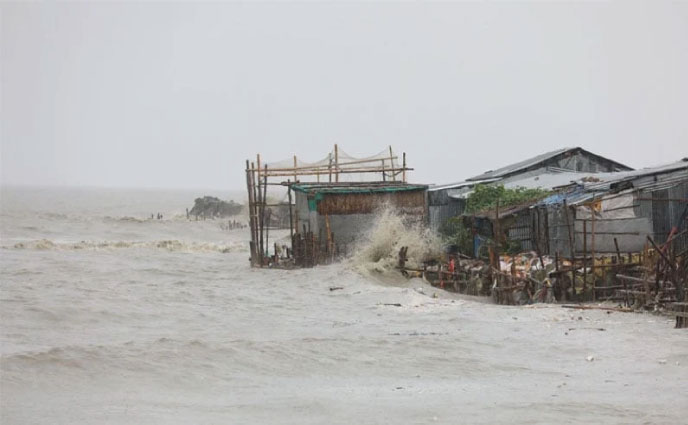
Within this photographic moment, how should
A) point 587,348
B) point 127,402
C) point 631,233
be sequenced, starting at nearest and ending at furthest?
point 127,402, point 587,348, point 631,233

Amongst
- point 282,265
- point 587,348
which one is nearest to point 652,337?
point 587,348

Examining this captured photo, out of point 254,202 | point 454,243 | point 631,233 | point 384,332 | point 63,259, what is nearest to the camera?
point 384,332

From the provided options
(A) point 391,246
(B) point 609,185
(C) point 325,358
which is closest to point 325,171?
(A) point 391,246

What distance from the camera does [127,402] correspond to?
435 inches

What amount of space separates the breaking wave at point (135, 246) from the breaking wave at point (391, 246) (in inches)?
670

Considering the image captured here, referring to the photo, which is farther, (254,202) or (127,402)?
(254,202)

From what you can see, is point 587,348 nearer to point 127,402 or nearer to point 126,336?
point 127,402

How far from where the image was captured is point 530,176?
3475 centimetres

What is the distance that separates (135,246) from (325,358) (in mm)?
33033

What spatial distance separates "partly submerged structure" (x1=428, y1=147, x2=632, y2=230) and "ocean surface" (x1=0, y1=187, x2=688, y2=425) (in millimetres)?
7901

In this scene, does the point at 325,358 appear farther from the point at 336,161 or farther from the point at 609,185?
the point at 336,161

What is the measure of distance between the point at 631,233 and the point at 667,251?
13.2 feet

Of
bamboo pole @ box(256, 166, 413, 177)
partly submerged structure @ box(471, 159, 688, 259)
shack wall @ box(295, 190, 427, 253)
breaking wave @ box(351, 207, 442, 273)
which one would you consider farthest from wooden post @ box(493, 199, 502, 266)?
bamboo pole @ box(256, 166, 413, 177)

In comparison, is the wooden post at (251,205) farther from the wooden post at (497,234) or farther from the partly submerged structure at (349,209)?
the wooden post at (497,234)
